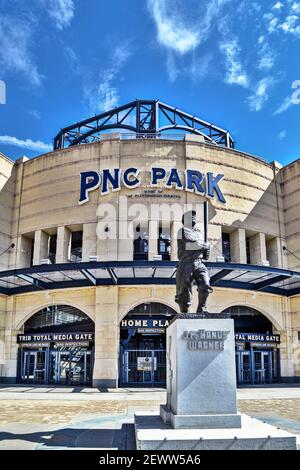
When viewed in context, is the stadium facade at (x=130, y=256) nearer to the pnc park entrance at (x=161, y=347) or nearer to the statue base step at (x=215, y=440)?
the pnc park entrance at (x=161, y=347)

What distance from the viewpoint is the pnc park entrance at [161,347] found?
24.7m

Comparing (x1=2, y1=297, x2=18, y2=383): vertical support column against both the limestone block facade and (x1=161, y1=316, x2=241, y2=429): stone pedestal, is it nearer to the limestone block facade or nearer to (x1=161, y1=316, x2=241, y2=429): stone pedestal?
the limestone block facade

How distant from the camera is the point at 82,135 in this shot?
1430 inches

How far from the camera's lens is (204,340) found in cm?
873

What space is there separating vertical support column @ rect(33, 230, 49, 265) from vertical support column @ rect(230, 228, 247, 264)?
39.8ft

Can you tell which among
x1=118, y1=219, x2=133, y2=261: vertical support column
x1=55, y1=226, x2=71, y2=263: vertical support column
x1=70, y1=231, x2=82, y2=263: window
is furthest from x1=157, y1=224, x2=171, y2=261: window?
x1=70, y1=231, x2=82, y2=263: window

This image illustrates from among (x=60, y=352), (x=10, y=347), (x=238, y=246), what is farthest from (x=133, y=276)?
(x=10, y=347)

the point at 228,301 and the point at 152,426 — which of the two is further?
the point at 228,301

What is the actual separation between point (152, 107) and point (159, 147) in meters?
8.61

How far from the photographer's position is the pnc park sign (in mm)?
26234

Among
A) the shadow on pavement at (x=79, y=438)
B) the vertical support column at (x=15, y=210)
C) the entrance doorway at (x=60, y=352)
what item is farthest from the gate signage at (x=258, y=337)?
the shadow on pavement at (x=79, y=438)

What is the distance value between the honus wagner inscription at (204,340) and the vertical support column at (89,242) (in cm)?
1717
